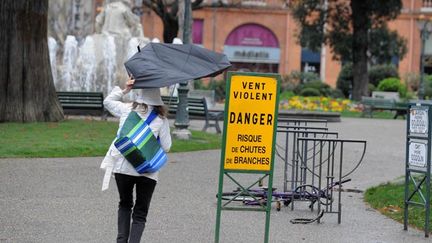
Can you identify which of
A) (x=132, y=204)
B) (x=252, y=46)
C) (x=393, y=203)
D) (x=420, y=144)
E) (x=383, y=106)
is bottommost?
(x=393, y=203)

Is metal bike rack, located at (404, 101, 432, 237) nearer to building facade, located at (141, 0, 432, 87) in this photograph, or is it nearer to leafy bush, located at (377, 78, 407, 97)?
leafy bush, located at (377, 78, 407, 97)

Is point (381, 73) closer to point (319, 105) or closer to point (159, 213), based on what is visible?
point (319, 105)

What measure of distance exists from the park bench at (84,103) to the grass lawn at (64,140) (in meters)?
2.52

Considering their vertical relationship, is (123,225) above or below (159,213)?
above

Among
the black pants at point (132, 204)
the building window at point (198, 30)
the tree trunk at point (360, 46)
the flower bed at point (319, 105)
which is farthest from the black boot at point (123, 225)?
the building window at point (198, 30)

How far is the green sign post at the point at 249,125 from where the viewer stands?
8.39 metres

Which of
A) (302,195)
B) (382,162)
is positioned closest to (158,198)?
(302,195)

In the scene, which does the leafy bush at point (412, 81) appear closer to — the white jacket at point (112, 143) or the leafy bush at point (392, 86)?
the leafy bush at point (392, 86)

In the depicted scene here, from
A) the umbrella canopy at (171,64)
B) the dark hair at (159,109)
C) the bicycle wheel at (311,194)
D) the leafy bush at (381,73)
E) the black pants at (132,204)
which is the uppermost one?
the leafy bush at (381,73)

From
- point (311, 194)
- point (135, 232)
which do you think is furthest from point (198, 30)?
point (135, 232)

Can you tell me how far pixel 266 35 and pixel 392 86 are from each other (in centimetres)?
1936

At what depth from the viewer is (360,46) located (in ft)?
156

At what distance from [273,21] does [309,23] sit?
20526 millimetres

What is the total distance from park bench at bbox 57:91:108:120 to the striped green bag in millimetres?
16965
